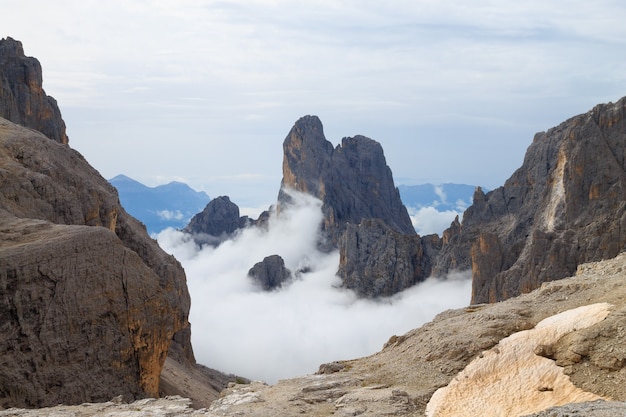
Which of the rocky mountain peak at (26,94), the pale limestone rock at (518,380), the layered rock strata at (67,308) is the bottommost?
the pale limestone rock at (518,380)

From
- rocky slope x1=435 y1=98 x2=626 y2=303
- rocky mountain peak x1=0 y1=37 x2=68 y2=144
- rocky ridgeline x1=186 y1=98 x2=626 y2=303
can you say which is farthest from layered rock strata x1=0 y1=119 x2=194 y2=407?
rocky ridgeline x1=186 y1=98 x2=626 y2=303

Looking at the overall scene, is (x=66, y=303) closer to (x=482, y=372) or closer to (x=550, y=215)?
(x=482, y=372)

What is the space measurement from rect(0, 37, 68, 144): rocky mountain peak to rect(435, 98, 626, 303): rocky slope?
67219 millimetres

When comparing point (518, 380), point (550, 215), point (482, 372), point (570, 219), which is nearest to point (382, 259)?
point (550, 215)

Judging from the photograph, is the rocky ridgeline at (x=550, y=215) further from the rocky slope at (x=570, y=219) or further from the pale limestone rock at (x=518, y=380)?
the pale limestone rock at (x=518, y=380)

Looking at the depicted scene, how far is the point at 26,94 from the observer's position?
82750 mm

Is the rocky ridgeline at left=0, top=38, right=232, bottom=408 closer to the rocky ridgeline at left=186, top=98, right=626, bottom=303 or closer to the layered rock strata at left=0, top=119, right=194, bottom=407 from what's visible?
the layered rock strata at left=0, top=119, right=194, bottom=407

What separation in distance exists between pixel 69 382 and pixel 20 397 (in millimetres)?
2648

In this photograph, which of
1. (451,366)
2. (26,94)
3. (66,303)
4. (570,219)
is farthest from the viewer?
(570,219)

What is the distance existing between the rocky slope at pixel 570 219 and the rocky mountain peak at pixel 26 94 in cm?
6722

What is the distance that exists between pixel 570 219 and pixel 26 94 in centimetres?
8088

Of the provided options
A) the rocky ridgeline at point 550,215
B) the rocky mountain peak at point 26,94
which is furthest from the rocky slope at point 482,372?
the rocky ridgeline at point 550,215

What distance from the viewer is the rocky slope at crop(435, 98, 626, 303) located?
9319 centimetres

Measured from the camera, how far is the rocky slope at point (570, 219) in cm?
9319
